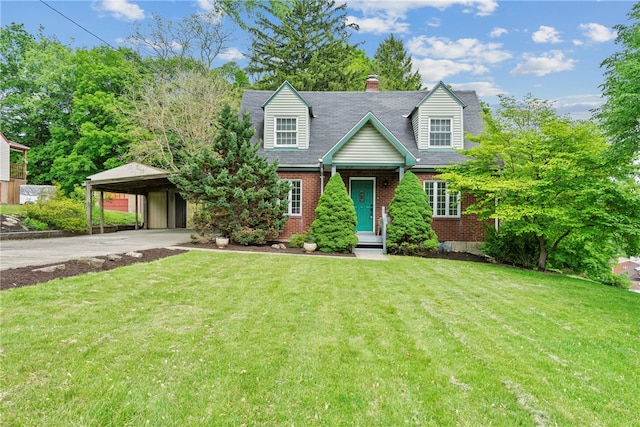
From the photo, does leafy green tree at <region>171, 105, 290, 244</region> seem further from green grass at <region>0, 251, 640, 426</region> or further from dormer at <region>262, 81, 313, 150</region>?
green grass at <region>0, 251, 640, 426</region>

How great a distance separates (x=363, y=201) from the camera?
14922 mm

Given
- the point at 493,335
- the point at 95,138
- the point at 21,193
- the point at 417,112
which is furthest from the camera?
the point at 95,138

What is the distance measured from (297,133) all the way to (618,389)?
44.2ft

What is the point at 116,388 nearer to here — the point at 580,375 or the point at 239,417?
the point at 239,417

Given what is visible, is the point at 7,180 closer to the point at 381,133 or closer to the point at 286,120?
the point at 286,120

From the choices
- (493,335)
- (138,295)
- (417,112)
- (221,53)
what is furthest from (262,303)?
(221,53)

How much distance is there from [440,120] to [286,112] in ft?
21.5

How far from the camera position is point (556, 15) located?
14.0m

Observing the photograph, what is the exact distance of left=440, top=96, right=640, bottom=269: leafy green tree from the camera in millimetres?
9250

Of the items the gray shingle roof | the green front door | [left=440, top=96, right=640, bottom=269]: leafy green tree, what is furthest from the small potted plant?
[left=440, top=96, right=640, bottom=269]: leafy green tree

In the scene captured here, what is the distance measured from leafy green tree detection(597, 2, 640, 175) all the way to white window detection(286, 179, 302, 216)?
32.1 ft

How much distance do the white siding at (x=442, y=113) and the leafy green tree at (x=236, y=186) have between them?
21.2ft

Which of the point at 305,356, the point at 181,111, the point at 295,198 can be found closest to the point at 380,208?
the point at 295,198

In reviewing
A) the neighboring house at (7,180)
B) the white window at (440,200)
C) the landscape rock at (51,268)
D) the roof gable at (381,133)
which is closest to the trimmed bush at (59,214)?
the landscape rock at (51,268)
